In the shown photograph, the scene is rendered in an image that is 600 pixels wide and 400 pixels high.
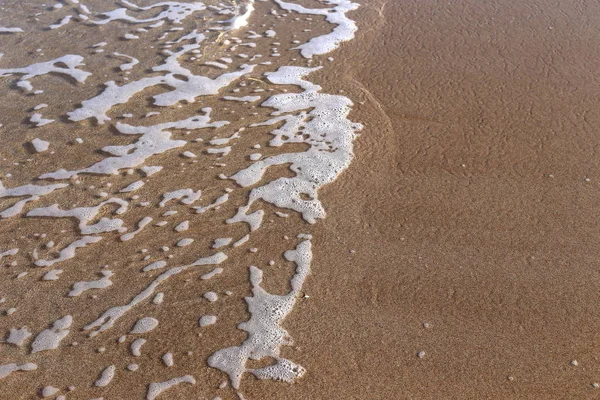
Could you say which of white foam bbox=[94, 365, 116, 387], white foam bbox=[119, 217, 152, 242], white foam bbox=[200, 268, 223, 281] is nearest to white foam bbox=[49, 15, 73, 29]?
white foam bbox=[119, 217, 152, 242]

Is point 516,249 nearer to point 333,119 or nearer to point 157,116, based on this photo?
point 333,119

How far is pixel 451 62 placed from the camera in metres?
4.56

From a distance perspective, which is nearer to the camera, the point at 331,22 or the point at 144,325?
the point at 144,325

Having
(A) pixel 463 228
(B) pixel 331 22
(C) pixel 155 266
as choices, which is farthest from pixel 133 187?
(B) pixel 331 22

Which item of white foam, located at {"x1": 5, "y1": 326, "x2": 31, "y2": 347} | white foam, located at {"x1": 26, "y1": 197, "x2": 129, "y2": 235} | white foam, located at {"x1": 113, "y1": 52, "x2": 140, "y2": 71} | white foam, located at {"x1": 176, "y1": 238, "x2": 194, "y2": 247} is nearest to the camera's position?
white foam, located at {"x1": 5, "y1": 326, "x2": 31, "y2": 347}

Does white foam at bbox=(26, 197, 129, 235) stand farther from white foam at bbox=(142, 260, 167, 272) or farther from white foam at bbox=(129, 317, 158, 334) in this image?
white foam at bbox=(129, 317, 158, 334)

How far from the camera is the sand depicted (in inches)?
92.8

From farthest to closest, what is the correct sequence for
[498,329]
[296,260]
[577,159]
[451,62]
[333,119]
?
[451,62]
[333,119]
[577,159]
[296,260]
[498,329]

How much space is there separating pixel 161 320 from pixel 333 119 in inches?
74.4

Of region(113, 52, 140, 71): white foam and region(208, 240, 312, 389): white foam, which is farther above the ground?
region(208, 240, 312, 389): white foam

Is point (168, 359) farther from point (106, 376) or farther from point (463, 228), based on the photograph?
point (463, 228)

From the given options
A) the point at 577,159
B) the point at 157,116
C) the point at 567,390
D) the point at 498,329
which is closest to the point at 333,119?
the point at 157,116

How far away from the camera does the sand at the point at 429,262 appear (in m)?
2.36

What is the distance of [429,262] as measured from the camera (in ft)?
9.49
